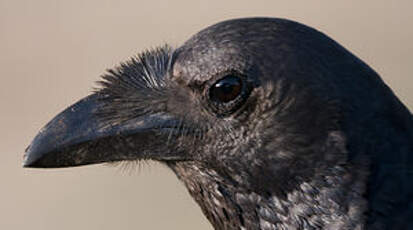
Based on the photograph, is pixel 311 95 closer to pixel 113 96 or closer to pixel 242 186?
pixel 242 186

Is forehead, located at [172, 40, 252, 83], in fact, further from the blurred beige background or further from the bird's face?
the blurred beige background

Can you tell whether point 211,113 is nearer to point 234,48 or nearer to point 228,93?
point 228,93

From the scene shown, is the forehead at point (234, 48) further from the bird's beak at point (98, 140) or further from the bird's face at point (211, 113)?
the bird's beak at point (98, 140)

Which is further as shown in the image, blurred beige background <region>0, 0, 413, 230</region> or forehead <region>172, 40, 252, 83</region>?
blurred beige background <region>0, 0, 413, 230</region>

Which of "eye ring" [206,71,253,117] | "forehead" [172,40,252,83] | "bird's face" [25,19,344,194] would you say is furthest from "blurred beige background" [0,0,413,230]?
"eye ring" [206,71,253,117]

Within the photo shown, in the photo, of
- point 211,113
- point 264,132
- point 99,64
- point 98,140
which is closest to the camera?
point 264,132

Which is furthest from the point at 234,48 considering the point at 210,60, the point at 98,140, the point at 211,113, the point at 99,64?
the point at 99,64

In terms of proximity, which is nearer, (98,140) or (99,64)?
(98,140)

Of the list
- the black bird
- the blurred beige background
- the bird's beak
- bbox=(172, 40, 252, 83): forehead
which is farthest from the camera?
the blurred beige background
